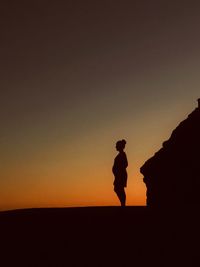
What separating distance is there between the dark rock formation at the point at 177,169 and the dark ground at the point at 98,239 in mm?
1644

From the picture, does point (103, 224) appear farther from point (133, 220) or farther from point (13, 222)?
point (13, 222)

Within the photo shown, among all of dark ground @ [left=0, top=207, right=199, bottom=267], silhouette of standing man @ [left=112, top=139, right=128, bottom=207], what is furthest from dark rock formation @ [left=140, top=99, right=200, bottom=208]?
silhouette of standing man @ [left=112, top=139, right=128, bottom=207]

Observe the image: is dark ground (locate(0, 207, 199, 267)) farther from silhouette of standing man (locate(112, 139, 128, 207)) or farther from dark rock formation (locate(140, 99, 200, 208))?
dark rock formation (locate(140, 99, 200, 208))

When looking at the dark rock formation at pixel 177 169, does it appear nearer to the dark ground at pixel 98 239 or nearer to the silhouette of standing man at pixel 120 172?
the dark ground at pixel 98 239

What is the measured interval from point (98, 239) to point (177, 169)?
285 inches

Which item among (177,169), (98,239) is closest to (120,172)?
(177,169)

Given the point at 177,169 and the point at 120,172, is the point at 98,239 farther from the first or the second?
the point at 177,169

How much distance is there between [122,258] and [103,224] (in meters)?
3.21

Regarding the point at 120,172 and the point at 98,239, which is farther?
the point at 120,172

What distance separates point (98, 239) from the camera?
1240 cm

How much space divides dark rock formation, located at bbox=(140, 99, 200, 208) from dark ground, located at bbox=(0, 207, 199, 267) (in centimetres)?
164

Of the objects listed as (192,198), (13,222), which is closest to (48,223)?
(13,222)

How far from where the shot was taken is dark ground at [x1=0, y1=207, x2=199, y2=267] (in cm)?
1080

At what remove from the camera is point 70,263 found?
10.5m
